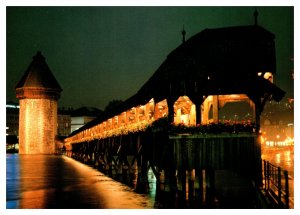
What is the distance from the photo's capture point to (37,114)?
8138cm

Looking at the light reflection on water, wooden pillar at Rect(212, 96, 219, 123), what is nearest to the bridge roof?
wooden pillar at Rect(212, 96, 219, 123)

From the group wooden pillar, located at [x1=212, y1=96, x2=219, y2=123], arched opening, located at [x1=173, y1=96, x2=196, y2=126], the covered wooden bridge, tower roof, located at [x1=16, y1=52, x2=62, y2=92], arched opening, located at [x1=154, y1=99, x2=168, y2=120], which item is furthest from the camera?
tower roof, located at [x1=16, y1=52, x2=62, y2=92]

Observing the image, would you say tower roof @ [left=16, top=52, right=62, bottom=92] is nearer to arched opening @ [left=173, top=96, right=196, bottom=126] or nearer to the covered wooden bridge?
arched opening @ [left=173, top=96, right=196, bottom=126]

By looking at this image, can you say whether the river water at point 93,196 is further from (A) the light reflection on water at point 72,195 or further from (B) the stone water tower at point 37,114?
(B) the stone water tower at point 37,114

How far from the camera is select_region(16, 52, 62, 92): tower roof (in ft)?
282

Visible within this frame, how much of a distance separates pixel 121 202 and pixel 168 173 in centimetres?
231

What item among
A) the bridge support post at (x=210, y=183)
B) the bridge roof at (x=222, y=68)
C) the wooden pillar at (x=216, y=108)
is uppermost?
the bridge roof at (x=222, y=68)

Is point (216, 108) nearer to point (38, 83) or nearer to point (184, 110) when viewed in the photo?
point (184, 110)

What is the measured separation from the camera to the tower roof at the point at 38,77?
85.8m

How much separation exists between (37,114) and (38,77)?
8499 millimetres

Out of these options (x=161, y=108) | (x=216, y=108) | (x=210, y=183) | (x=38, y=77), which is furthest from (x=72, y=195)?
(x=38, y=77)

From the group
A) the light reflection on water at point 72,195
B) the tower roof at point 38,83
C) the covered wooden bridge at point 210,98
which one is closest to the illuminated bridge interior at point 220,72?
the covered wooden bridge at point 210,98

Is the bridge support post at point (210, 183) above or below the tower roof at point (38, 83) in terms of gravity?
below
